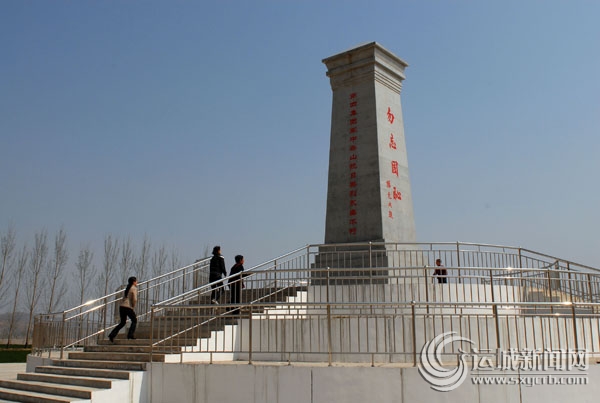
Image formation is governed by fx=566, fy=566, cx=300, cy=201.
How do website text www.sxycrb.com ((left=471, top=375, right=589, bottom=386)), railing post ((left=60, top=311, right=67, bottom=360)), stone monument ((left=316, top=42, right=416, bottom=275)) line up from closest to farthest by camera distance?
website text www.sxycrb.com ((left=471, top=375, right=589, bottom=386))
railing post ((left=60, top=311, right=67, bottom=360))
stone monument ((left=316, top=42, right=416, bottom=275))

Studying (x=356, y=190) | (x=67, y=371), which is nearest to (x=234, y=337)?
(x=67, y=371)

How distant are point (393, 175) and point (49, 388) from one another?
10.6 metres

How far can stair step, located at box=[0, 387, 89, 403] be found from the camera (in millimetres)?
9602

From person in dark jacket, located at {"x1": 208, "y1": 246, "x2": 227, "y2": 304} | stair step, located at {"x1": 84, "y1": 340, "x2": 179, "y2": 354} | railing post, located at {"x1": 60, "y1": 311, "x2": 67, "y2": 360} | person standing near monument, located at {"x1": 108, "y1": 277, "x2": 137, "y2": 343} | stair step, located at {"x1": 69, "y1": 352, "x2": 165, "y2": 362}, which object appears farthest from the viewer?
person in dark jacket, located at {"x1": 208, "y1": 246, "x2": 227, "y2": 304}

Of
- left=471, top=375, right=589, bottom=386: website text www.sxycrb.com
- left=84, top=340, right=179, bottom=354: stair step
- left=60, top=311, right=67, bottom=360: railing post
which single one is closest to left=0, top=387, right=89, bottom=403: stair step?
left=60, top=311, right=67, bottom=360: railing post

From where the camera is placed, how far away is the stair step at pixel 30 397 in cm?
960

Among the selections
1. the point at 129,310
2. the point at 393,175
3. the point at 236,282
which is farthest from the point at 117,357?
the point at 393,175

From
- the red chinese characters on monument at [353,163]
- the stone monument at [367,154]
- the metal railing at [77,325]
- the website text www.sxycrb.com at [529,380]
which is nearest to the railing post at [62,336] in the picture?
the metal railing at [77,325]

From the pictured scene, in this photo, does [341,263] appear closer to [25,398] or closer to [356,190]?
[356,190]

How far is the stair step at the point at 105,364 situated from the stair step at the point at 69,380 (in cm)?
43

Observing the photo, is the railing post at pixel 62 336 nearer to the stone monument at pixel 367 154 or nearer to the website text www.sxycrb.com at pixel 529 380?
the stone monument at pixel 367 154

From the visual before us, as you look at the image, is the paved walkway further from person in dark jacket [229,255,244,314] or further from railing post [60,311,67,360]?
person in dark jacket [229,255,244,314]

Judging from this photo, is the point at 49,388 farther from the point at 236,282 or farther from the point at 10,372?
the point at 10,372

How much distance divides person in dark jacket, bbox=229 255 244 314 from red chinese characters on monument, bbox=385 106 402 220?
473cm
